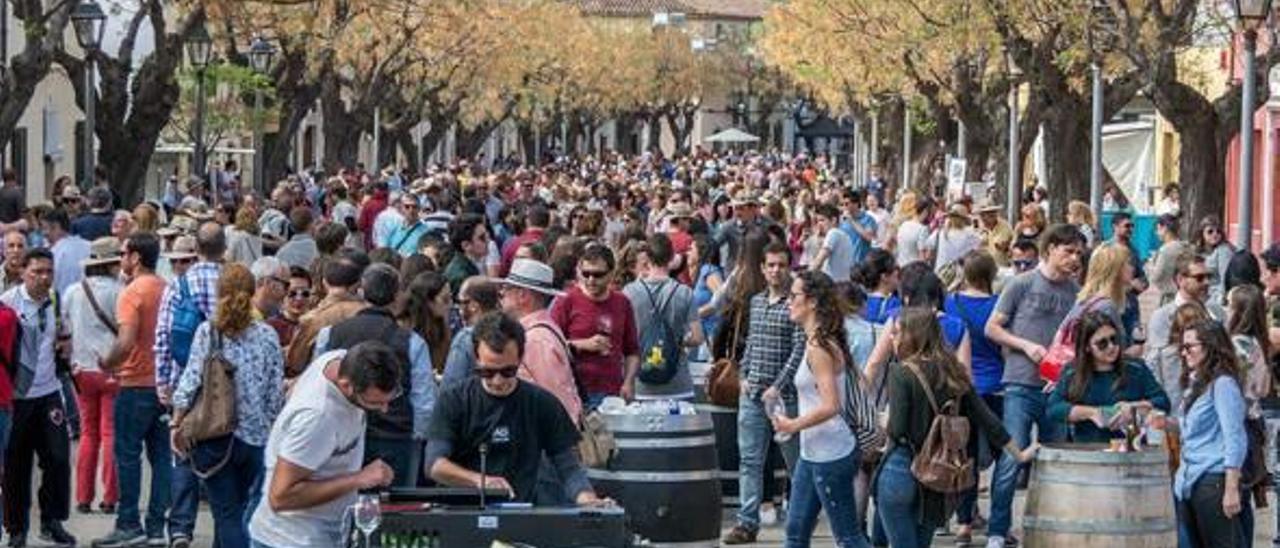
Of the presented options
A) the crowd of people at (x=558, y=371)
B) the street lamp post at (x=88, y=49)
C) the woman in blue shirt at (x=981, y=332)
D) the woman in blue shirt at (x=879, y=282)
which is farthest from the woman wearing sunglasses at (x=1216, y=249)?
the street lamp post at (x=88, y=49)

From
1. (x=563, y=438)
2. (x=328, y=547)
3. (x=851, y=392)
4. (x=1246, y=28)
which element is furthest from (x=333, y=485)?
(x=1246, y=28)

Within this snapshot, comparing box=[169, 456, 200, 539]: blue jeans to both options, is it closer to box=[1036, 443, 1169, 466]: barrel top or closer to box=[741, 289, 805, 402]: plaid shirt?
box=[741, 289, 805, 402]: plaid shirt

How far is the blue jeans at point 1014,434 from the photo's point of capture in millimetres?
13914

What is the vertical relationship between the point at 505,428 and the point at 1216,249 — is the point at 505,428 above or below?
below

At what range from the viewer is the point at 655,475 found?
12.2m

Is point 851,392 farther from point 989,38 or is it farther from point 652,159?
point 652,159

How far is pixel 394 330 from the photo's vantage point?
1164 centimetres

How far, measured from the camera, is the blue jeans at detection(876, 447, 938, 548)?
1211 centimetres

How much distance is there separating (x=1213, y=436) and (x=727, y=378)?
12.8 ft

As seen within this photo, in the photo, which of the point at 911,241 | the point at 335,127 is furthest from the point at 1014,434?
the point at 335,127

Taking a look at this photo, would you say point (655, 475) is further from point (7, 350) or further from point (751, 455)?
point (7, 350)

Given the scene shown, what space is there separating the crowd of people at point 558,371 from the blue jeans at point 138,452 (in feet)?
0.05

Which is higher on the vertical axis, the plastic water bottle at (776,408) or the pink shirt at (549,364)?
the pink shirt at (549,364)

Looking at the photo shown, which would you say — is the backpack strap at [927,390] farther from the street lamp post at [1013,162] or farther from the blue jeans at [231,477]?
the street lamp post at [1013,162]
